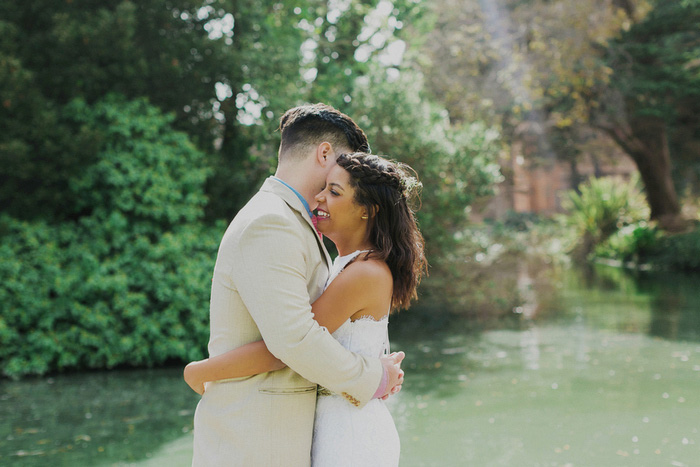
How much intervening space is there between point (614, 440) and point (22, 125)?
21.5ft

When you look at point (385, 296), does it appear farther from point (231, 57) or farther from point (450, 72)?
point (450, 72)

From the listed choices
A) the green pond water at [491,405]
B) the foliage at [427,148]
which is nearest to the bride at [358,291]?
the green pond water at [491,405]

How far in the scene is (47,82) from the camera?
7.82 m

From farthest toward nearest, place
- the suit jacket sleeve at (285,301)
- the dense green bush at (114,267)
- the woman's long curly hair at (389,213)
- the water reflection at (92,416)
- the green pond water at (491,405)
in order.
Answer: the dense green bush at (114,267) → the water reflection at (92,416) → the green pond water at (491,405) → the woman's long curly hair at (389,213) → the suit jacket sleeve at (285,301)

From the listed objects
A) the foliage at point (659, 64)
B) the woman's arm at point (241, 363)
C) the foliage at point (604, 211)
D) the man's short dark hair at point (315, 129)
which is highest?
the foliage at point (659, 64)

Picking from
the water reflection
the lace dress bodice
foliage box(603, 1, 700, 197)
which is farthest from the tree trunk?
the lace dress bodice

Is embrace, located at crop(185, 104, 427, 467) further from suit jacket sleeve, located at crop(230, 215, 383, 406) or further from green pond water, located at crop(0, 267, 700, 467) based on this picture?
green pond water, located at crop(0, 267, 700, 467)

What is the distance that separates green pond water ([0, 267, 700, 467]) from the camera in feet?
16.7

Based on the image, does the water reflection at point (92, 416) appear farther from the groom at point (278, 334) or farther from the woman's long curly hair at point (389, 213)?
the woman's long curly hair at point (389, 213)

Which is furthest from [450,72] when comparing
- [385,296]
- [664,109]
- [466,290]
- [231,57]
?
[385,296]

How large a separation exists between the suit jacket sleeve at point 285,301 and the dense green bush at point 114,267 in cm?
585

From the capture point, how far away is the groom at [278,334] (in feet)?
6.50

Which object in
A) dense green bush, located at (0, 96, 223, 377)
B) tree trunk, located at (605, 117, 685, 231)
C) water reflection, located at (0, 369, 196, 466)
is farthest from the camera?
tree trunk, located at (605, 117, 685, 231)

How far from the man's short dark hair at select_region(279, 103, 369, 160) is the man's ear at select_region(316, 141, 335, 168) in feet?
0.07
